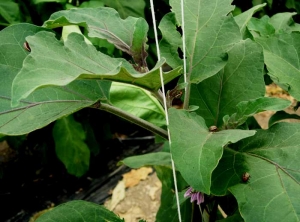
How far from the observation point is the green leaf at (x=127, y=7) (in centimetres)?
240

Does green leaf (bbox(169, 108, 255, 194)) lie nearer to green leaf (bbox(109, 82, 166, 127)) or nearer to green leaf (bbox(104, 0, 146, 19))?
green leaf (bbox(109, 82, 166, 127))

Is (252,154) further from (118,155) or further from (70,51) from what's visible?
(118,155)

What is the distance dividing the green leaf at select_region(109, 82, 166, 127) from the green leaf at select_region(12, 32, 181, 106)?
0.63ft

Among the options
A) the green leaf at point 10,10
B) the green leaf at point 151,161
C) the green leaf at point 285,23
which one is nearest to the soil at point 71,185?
the green leaf at point 10,10

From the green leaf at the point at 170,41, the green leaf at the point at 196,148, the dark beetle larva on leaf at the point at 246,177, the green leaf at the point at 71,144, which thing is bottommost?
the green leaf at the point at 71,144

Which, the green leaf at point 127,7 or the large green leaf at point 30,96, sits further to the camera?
the green leaf at point 127,7

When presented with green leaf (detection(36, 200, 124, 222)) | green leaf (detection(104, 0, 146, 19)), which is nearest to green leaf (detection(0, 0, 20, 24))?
green leaf (detection(104, 0, 146, 19))

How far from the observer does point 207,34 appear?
81 centimetres

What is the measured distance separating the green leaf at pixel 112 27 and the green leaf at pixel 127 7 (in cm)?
159

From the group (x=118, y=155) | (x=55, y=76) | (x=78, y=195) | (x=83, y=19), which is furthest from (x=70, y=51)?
(x=118, y=155)

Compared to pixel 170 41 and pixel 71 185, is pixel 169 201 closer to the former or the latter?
pixel 170 41

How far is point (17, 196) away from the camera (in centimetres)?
254

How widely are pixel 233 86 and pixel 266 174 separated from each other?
21cm

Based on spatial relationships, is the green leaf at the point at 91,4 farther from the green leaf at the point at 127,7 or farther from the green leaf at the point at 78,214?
the green leaf at the point at 78,214
